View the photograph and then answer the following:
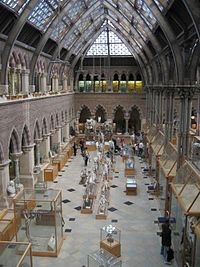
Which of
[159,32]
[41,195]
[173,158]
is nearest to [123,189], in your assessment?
[173,158]

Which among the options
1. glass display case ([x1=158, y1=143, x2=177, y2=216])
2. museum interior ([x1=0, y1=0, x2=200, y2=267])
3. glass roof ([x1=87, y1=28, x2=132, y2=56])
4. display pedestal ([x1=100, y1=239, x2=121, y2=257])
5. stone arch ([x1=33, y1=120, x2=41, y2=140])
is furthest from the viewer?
glass roof ([x1=87, y1=28, x2=132, y2=56])

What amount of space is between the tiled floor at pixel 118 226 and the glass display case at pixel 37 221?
0.43 metres

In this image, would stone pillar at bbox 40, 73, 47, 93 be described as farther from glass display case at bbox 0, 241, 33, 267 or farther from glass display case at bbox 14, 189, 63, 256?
glass display case at bbox 0, 241, 33, 267

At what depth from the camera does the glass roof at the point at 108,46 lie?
106 ft

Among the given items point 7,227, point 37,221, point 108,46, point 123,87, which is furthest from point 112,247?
point 123,87

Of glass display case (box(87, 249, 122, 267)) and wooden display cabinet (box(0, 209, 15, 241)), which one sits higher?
wooden display cabinet (box(0, 209, 15, 241))

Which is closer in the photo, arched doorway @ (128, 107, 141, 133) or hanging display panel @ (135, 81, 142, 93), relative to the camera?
hanging display panel @ (135, 81, 142, 93)

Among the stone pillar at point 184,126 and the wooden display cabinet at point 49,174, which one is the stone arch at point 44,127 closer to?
the wooden display cabinet at point 49,174

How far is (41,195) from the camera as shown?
11.3m

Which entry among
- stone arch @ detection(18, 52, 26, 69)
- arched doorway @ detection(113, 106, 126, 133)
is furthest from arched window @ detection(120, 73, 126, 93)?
stone arch @ detection(18, 52, 26, 69)

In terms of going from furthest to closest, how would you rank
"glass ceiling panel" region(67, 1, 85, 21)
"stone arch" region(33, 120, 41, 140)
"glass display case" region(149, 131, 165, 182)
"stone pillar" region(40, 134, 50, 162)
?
1. "stone pillar" region(40, 134, 50, 162)
2. "glass ceiling panel" region(67, 1, 85, 21)
3. "stone arch" region(33, 120, 41, 140)
4. "glass display case" region(149, 131, 165, 182)

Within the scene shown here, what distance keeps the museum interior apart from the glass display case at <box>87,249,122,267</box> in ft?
0.10

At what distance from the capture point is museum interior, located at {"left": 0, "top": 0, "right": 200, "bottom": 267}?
1058 cm

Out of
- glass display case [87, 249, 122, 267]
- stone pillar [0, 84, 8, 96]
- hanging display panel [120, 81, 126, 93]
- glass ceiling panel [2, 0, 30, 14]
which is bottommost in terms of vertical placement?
glass display case [87, 249, 122, 267]
